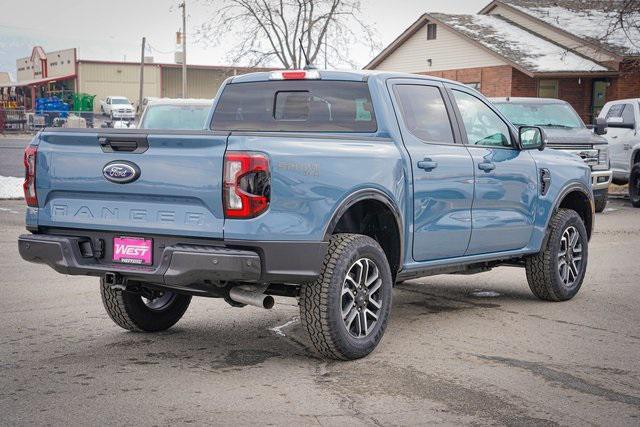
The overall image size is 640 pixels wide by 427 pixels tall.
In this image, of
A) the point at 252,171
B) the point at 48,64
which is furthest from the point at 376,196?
the point at 48,64

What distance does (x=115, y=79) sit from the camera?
3482 inches

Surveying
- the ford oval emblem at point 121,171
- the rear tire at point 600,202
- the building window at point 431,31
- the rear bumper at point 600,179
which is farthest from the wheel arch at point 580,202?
the building window at point 431,31

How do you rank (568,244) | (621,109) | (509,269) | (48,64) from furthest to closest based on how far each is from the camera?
1. (48,64)
2. (621,109)
3. (509,269)
4. (568,244)

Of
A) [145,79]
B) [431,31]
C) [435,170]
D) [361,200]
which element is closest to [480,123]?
[435,170]

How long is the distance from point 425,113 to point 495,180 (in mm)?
903

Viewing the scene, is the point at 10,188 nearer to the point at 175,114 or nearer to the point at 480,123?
the point at 175,114

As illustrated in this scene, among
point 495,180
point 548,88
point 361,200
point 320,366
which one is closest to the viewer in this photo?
point 320,366

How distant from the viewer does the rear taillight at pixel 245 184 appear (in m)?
5.74

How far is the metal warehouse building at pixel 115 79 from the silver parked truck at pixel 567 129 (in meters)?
69.3

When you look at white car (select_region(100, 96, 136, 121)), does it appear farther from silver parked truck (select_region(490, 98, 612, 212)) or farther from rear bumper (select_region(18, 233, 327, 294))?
rear bumper (select_region(18, 233, 327, 294))

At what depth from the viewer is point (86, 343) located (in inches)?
273

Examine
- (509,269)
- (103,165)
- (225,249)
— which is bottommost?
(509,269)

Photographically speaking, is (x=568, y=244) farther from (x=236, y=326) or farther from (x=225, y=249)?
(x=225, y=249)

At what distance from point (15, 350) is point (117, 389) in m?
1.33
